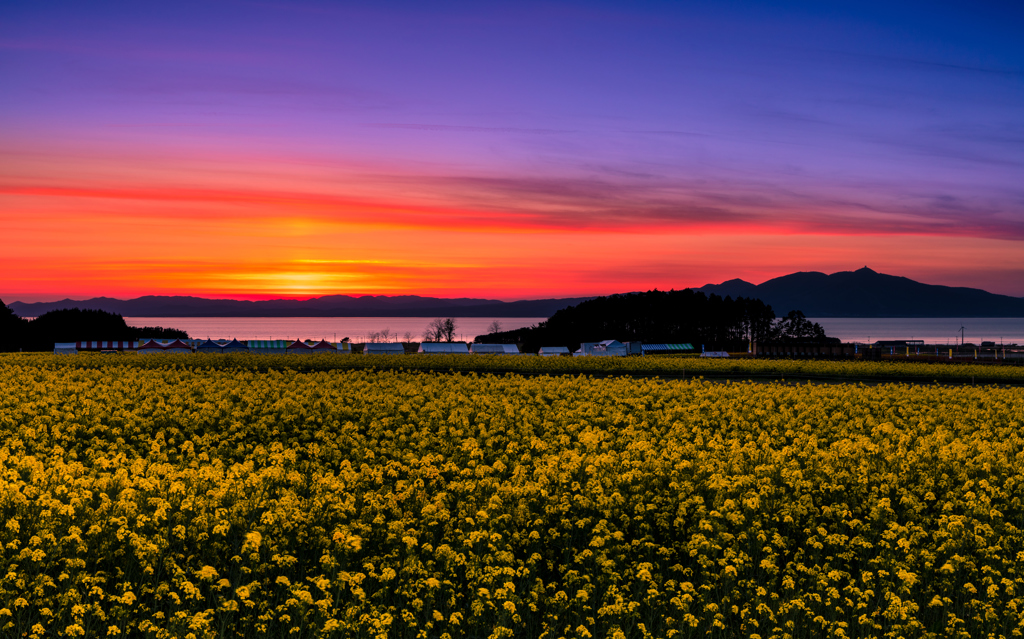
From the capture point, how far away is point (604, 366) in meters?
42.4

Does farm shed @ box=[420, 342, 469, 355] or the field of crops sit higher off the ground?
farm shed @ box=[420, 342, 469, 355]

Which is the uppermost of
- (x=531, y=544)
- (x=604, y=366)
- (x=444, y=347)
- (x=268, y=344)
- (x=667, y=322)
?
(x=667, y=322)

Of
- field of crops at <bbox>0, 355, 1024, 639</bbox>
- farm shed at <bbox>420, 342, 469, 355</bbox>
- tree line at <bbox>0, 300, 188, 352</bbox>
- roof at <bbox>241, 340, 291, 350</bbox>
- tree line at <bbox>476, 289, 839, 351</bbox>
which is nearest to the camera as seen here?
field of crops at <bbox>0, 355, 1024, 639</bbox>

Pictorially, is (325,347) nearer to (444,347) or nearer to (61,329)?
(444,347)

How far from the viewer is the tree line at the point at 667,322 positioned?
5325 inches

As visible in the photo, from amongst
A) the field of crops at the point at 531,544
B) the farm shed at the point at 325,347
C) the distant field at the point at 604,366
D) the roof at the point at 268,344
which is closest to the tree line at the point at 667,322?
the roof at the point at 268,344

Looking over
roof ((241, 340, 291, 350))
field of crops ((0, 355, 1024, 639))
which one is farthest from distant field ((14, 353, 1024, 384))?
roof ((241, 340, 291, 350))

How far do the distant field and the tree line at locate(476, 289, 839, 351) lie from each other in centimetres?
8389

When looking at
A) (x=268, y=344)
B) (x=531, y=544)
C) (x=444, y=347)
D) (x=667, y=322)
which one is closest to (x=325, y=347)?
(x=268, y=344)

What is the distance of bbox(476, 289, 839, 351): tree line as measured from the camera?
5325 inches

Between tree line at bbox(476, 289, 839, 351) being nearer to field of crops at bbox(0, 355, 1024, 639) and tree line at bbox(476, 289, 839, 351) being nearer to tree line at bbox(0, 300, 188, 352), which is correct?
tree line at bbox(0, 300, 188, 352)

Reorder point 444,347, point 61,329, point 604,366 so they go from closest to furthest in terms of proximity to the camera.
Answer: point 604,366 → point 444,347 → point 61,329

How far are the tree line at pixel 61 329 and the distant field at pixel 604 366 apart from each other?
164 ft

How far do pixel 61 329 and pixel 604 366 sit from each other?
102412 mm
